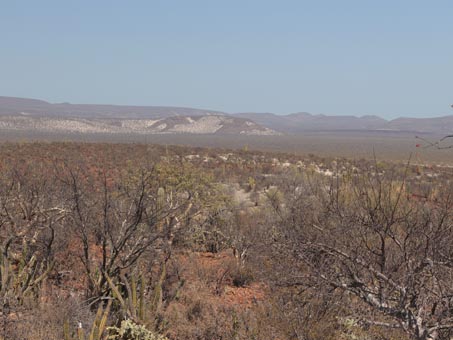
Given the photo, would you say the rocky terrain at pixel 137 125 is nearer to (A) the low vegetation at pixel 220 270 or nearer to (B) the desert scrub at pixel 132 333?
(A) the low vegetation at pixel 220 270

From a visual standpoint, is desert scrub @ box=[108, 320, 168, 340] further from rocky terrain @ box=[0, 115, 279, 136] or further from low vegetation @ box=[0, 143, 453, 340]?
rocky terrain @ box=[0, 115, 279, 136]

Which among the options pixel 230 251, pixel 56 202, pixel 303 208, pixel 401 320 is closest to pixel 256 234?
pixel 230 251

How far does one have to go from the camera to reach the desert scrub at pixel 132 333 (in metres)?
5.55

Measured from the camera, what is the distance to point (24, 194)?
9930 mm

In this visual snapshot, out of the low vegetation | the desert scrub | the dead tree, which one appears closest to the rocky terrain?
the low vegetation

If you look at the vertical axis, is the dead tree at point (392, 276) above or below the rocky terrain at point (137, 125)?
above

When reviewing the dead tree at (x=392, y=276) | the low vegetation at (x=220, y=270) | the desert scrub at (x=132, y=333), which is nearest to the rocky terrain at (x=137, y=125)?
the low vegetation at (x=220, y=270)

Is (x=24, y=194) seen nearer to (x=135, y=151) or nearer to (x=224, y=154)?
(x=135, y=151)

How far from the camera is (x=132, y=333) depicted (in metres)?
5.54

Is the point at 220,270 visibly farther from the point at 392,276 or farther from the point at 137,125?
the point at 137,125

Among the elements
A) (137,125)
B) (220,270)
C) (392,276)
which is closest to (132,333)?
(392,276)

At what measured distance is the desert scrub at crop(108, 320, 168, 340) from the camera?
5547mm

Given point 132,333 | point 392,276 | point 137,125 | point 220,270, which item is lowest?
point 137,125

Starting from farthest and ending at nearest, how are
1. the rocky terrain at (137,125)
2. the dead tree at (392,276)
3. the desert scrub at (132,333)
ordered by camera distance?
the rocky terrain at (137,125) < the desert scrub at (132,333) < the dead tree at (392,276)
